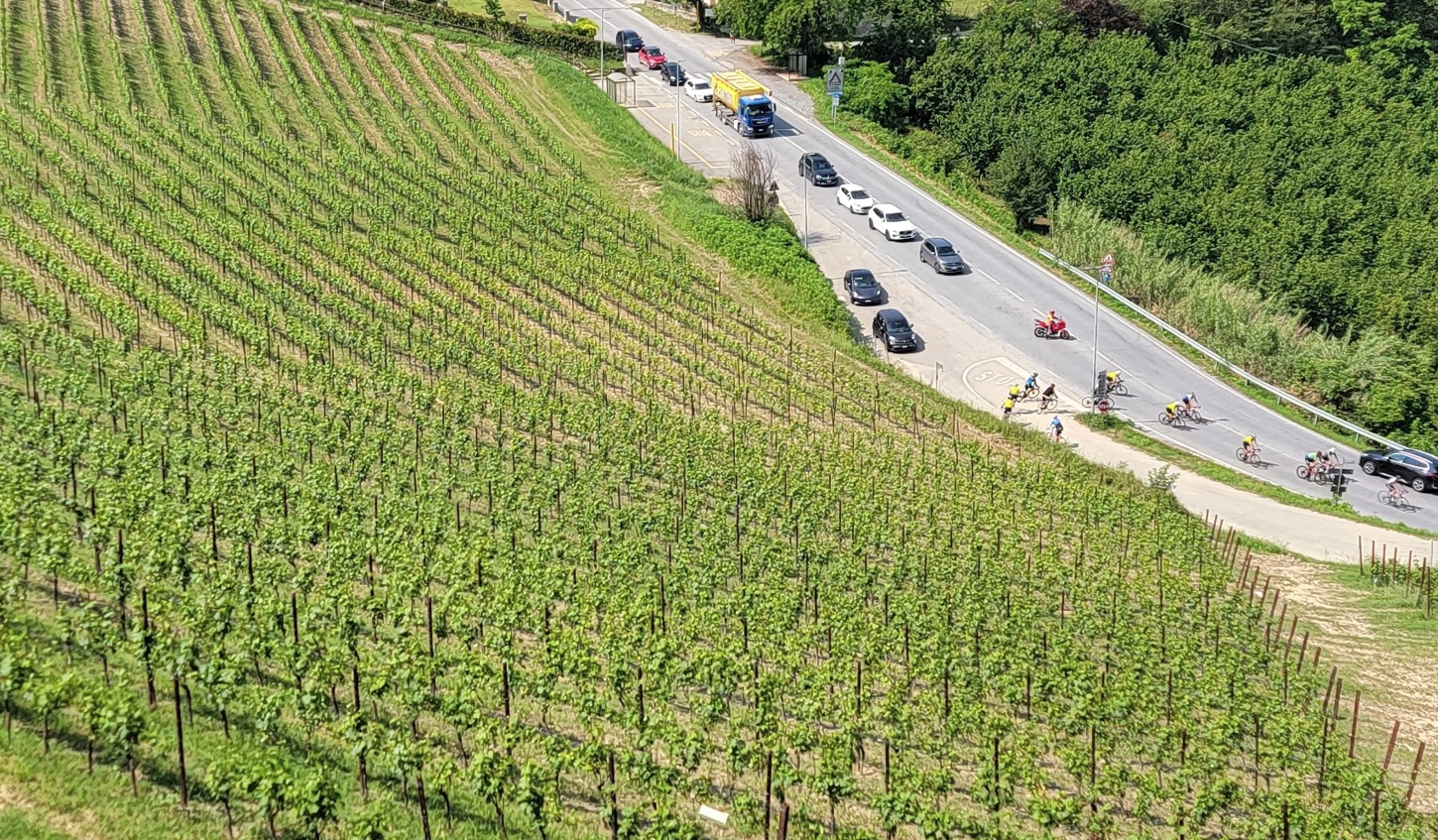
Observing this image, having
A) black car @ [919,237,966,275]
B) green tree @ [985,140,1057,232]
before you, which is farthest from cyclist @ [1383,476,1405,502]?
green tree @ [985,140,1057,232]

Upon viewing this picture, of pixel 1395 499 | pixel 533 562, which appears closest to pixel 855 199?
pixel 1395 499

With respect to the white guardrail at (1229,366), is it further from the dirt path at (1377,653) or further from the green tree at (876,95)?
the green tree at (876,95)

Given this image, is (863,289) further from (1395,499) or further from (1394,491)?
(1395,499)

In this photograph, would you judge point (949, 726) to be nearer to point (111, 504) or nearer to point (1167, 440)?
point (111, 504)

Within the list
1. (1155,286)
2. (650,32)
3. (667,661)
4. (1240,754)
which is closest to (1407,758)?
(1240,754)

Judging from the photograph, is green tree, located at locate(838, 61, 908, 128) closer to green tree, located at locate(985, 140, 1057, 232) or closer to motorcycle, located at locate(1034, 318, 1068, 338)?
green tree, located at locate(985, 140, 1057, 232)
